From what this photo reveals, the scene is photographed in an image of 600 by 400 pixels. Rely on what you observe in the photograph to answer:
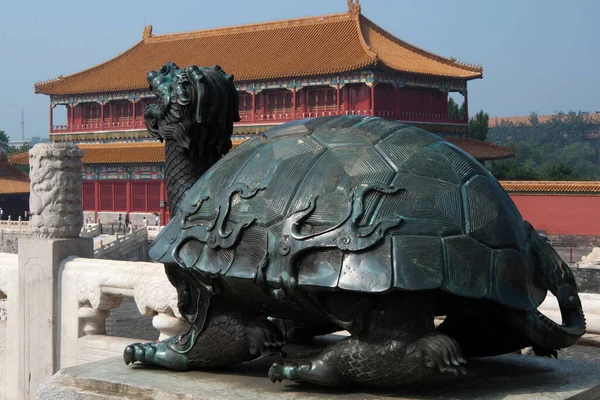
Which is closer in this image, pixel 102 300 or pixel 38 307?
pixel 102 300

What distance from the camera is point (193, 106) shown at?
3.59 m

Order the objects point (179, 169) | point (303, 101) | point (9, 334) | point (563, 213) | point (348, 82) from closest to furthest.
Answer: point (179, 169), point (9, 334), point (563, 213), point (348, 82), point (303, 101)

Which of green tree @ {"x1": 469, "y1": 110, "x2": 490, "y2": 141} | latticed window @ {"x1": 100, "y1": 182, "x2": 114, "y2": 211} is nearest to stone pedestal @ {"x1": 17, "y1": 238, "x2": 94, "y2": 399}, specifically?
latticed window @ {"x1": 100, "y1": 182, "x2": 114, "y2": 211}

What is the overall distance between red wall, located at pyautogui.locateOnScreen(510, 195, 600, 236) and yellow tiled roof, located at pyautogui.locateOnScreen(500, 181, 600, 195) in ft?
0.66

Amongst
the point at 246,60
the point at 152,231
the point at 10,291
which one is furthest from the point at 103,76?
the point at 10,291

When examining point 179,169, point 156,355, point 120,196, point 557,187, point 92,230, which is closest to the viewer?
point 156,355

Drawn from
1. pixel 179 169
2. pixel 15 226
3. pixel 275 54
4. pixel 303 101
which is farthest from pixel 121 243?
pixel 179 169

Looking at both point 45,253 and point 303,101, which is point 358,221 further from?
point 303,101

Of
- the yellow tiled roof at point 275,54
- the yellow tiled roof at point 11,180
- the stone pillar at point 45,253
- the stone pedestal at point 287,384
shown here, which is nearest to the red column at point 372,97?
the yellow tiled roof at point 275,54

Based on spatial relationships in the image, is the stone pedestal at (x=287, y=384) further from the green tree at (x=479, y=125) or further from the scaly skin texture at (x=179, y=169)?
the green tree at (x=479, y=125)

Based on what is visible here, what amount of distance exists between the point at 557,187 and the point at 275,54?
1244cm

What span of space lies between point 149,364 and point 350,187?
3.59 feet

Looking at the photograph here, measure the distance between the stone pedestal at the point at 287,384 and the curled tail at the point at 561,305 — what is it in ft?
0.49

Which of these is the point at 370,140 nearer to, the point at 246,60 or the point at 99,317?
the point at 99,317
